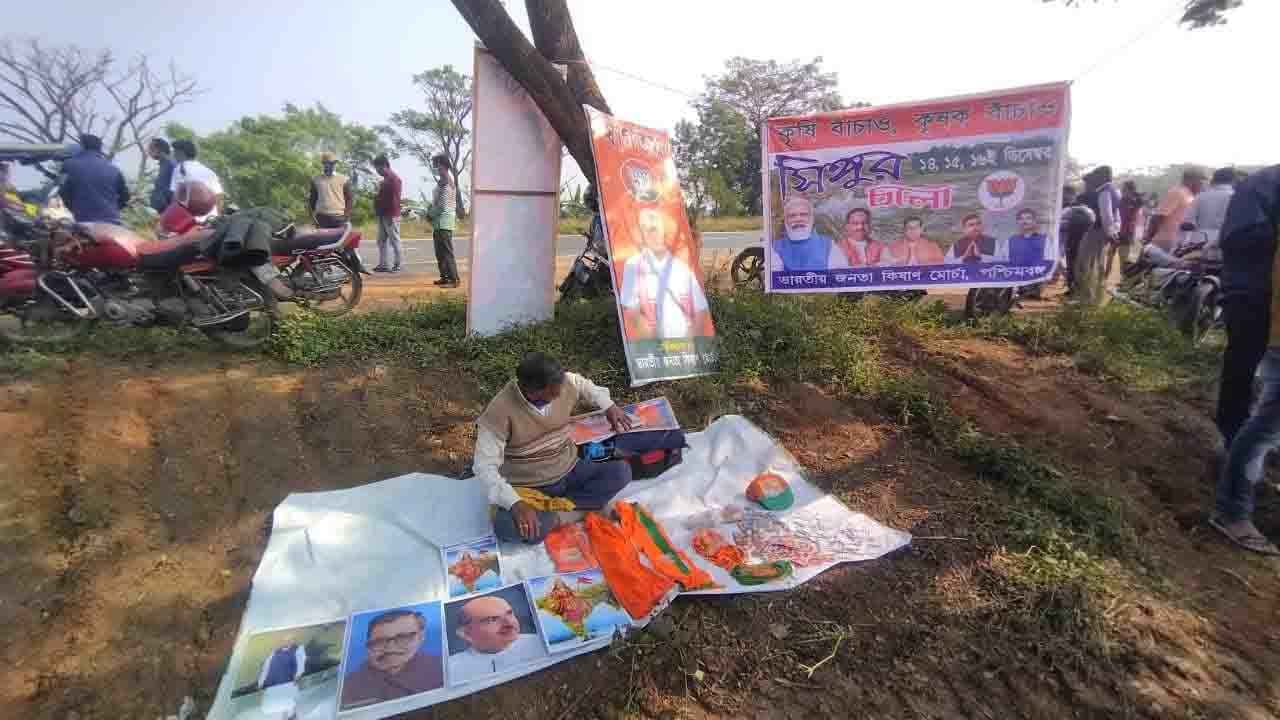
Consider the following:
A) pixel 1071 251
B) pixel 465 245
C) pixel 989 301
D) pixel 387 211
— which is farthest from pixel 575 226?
pixel 989 301

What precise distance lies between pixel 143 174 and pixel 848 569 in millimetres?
23662

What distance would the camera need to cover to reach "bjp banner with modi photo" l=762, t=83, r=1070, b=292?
14.7 feet

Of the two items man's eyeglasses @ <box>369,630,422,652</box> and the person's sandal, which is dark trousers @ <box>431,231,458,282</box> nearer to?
man's eyeglasses @ <box>369,630,422,652</box>

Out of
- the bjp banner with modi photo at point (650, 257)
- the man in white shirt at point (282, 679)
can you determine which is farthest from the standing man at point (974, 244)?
the man in white shirt at point (282, 679)

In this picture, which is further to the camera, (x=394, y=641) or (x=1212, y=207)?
(x=1212, y=207)

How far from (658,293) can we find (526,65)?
194 cm

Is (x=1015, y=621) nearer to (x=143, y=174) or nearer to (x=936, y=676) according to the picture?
(x=936, y=676)

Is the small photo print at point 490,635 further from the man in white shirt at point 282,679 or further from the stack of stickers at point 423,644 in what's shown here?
the man in white shirt at point 282,679

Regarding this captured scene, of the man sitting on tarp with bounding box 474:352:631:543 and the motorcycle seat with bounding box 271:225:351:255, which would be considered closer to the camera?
the man sitting on tarp with bounding box 474:352:631:543

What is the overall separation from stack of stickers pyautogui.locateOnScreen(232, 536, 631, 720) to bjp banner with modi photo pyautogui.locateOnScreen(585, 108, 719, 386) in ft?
6.32

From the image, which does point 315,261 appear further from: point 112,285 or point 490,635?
point 490,635

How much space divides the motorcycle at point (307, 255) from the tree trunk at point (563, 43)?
7.61 ft

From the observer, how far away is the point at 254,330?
15.2ft

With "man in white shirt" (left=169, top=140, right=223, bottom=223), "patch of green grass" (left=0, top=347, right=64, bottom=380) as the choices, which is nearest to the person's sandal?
"patch of green grass" (left=0, top=347, right=64, bottom=380)
